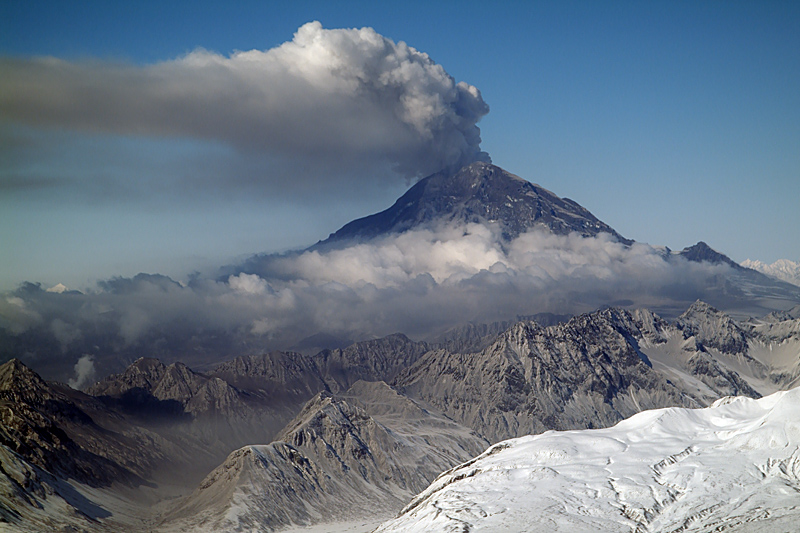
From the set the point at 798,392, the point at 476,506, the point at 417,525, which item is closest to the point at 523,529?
the point at 476,506

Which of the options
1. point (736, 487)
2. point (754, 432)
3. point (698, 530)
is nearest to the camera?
point (698, 530)

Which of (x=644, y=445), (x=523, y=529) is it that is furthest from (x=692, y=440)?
(x=523, y=529)

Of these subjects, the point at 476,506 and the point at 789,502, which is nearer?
the point at 789,502

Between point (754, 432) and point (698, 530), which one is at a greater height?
point (754, 432)

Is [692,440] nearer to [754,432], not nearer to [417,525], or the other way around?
[754,432]

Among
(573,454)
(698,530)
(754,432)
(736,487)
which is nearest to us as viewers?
(698,530)

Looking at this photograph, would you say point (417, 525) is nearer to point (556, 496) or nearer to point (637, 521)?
point (556, 496)

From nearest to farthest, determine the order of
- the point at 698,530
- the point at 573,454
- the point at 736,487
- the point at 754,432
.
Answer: the point at 698,530 → the point at 736,487 → the point at 754,432 → the point at 573,454
